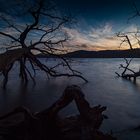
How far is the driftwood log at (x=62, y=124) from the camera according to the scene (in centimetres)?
509

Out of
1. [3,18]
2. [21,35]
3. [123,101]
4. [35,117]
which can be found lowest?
[123,101]

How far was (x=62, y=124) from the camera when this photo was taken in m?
5.47

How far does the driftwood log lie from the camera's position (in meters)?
5.09

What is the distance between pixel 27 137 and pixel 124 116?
19.6 feet

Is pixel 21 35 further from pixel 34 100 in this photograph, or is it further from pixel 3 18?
pixel 34 100

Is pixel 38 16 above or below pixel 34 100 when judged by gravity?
above

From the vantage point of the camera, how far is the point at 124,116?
10.3 metres

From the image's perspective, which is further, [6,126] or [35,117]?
→ [6,126]

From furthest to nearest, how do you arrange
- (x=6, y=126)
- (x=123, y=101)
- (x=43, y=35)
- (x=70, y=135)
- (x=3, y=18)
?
1. (x=43, y=35)
2. (x=3, y=18)
3. (x=123, y=101)
4. (x=6, y=126)
5. (x=70, y=135)

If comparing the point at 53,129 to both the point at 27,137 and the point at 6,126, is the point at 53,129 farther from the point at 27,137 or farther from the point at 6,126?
the point at 6,126

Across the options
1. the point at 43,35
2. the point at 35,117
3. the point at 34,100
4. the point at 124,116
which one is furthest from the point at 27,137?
the point at 43,35

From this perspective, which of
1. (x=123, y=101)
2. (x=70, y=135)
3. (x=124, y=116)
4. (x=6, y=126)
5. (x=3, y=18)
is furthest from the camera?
(x=3, y=18)

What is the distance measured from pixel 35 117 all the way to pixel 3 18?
479 inches

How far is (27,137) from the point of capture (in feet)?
17.4
